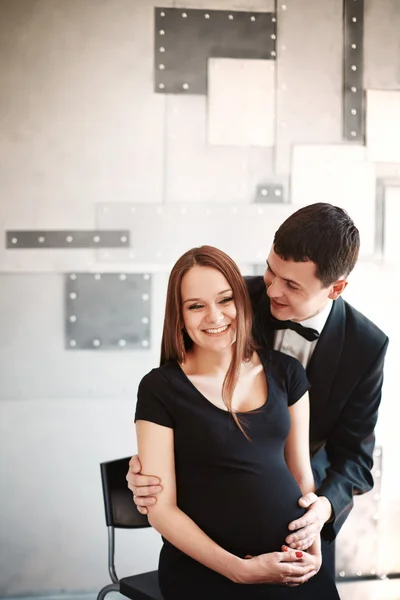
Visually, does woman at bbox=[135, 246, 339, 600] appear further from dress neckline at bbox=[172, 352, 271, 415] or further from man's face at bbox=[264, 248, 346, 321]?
man's face at bbox=[264, 248, 346, 321]

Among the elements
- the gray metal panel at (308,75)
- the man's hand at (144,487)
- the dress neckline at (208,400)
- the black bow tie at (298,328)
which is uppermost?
the gray metal panel at (308,75)

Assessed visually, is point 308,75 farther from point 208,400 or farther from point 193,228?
point 208,400

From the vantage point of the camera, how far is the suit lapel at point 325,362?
1953 millimetres

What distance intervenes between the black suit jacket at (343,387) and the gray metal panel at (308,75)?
3.80 feet

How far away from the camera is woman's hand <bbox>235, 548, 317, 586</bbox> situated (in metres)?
1.60

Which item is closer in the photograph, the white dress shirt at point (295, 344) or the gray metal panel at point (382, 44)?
the white dress shirt at point (295, 344)

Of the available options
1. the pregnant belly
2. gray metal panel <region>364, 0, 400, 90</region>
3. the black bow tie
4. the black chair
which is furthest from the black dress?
gray metal panel <region>364, 0, 400, 90</region>

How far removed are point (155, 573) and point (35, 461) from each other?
0.92 m

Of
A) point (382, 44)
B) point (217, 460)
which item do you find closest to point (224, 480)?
point (217, 460)

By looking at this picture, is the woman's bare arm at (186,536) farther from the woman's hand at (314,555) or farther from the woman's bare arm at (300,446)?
the woman's bare arm at (300,446)

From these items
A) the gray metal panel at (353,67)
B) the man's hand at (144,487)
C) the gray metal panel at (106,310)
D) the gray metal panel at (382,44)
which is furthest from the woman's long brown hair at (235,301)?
the gray metal panel at (382,44)

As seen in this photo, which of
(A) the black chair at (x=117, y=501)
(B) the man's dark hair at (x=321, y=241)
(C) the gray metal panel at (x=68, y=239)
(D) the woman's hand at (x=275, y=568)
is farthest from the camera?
(C) the gray metal panel at (x=68, y=239)

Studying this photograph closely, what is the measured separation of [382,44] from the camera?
9.96ft

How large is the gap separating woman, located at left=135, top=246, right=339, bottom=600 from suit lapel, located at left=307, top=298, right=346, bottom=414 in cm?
24
